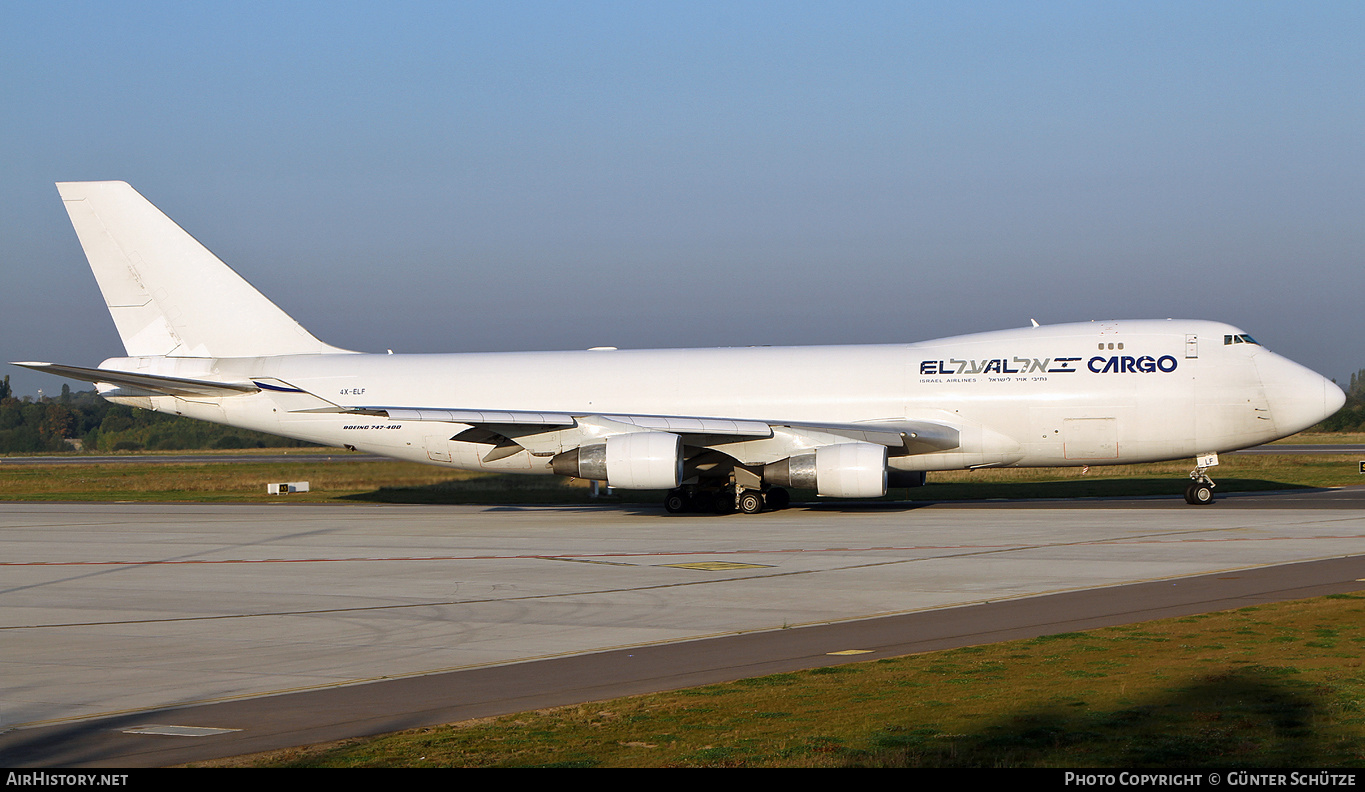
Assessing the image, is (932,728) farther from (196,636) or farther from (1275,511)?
(1275,511)

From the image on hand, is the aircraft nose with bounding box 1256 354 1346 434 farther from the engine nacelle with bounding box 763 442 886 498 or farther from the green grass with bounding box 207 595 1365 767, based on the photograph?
the green grass with bounding box 207 595 1365 767

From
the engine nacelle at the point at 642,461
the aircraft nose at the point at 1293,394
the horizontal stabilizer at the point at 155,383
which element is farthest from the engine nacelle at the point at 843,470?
the horizontal stabilizer at the point at 155,383

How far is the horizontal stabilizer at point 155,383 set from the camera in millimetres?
32875

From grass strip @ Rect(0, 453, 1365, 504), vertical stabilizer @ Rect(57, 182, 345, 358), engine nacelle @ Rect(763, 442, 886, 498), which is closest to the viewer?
engine nacelle @ Rect(763, 442, 886, 498)

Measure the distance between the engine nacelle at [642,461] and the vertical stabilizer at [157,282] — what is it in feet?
44.5

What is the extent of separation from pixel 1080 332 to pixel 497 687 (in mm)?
26360

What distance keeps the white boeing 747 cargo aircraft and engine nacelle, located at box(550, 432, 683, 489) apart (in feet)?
0.20

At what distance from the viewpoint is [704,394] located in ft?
115

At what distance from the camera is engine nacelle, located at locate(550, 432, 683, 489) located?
3156 centimetres

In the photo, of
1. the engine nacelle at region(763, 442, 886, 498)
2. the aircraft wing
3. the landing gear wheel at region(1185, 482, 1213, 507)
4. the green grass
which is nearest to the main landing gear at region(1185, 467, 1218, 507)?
the landing gear wheel at region(1185, 482, 1213, 507)

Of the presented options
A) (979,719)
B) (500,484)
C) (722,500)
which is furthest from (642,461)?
(979,719)

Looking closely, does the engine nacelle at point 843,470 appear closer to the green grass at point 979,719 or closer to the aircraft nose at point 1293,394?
the aircraft nose at point 1293,394

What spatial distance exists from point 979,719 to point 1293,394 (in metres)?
27.2

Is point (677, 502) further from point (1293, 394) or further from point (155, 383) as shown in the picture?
point (1293, 394)
